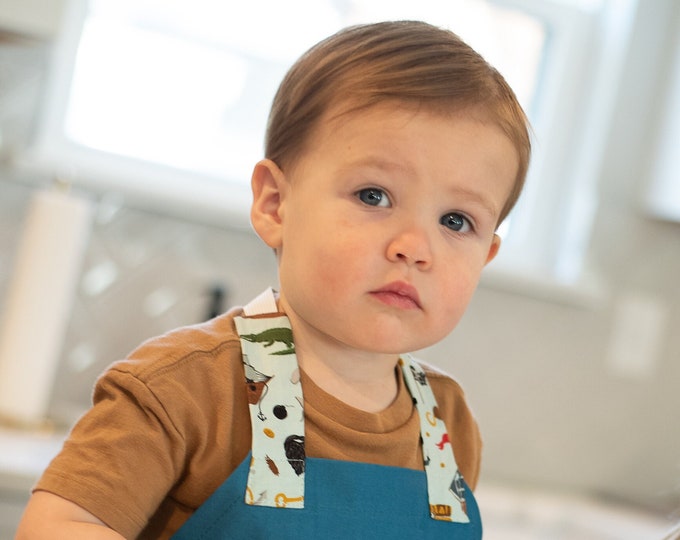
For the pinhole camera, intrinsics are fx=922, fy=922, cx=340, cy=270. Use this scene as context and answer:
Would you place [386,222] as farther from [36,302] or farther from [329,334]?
[36,302]

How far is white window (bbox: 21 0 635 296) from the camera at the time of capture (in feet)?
5.71

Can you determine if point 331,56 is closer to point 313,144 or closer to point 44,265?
point 313,144

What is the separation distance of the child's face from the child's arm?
0.76ft

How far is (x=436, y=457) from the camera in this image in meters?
0.84

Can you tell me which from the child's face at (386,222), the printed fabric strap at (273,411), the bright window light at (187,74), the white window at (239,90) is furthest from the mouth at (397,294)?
the bright window light at (187,74)

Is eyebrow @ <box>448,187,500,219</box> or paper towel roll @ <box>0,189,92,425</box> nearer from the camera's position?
eyebrow @ <box>448,187,500,219</box>

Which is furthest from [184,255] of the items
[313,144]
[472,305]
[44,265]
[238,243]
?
[313,144]

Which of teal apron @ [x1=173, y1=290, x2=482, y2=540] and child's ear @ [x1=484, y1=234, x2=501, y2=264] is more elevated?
child's ear @ [x1=484, y1=234, x2=501, y2=264]

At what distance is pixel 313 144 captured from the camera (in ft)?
2.53

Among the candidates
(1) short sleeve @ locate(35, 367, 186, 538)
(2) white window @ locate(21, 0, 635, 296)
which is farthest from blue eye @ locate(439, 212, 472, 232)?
(2) white window @ locate(21, 0, 635, 296)

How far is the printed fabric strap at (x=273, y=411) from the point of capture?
28.2 inches

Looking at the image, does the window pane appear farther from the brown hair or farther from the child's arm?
the child's arm

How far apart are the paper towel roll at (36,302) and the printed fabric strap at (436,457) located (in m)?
0.77

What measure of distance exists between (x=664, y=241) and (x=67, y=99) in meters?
1.27
